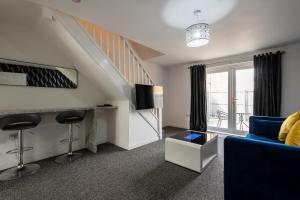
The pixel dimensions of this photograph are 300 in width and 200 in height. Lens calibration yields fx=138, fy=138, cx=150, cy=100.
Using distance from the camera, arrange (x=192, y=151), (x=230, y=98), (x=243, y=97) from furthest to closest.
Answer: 1. (x=230, y=98)
2. (x=243, y=97)
3. (x=192, y=151)

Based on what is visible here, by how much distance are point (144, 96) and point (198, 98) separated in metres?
1.98

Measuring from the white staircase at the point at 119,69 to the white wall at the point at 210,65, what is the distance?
146 centimetres

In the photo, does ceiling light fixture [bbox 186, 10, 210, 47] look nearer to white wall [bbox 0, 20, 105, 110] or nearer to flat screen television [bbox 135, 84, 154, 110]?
flat screen television [bbox 135, 84, 154, 110]

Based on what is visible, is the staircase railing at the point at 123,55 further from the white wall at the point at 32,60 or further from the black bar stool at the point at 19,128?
the black bar stool at the point at 19,128

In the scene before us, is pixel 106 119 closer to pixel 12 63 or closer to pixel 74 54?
pixel 74 54

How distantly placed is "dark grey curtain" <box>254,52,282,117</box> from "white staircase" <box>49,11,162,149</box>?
2.51 meters

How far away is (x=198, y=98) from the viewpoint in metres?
4.36

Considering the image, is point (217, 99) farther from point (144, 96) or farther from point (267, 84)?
point (144, 96)

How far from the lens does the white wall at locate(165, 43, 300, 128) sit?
3.02 meters

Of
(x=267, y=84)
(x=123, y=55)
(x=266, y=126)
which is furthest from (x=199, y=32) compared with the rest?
(x=267, y=84)

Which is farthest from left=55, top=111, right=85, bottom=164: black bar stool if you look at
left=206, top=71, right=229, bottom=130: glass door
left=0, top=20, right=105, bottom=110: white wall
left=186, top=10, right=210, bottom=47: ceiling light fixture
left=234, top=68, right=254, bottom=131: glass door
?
left=234, top=68, right=254, bottom=131: glass door

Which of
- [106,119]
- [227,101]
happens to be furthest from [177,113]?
[106,119]

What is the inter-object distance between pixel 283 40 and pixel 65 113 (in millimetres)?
4559

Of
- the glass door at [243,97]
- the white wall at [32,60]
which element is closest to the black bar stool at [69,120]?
the white wall at [32,60]
